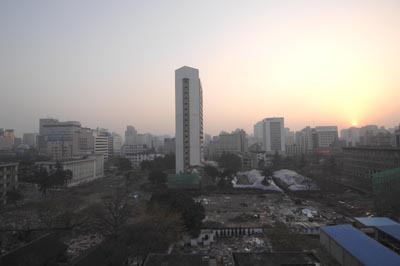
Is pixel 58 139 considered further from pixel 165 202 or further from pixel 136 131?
pixel 136 131

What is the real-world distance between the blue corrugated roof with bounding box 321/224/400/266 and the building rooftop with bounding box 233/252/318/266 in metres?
1.77

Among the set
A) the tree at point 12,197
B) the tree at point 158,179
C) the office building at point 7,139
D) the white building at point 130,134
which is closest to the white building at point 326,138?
the tree at point 158,179

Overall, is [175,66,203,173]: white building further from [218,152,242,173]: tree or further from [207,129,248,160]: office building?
[207,129,248,160]: office building

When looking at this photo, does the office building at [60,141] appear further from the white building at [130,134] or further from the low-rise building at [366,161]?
the white building at [130,134]

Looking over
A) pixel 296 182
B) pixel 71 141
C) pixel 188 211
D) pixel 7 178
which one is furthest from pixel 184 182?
pixel 71 141

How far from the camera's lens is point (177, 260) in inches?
254

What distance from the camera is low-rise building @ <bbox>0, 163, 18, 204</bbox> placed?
17453mm

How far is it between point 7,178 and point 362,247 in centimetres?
2057

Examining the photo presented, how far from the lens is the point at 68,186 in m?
24.7

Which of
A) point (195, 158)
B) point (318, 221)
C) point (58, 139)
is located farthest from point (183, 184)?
point (58, 139)

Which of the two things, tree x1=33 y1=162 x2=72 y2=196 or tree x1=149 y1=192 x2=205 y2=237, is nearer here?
tree x1=149 y1=192 x2=205 y2=237

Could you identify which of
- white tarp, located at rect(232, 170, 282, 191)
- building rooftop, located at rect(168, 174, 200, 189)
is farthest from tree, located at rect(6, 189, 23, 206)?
white tarp, located at rect(232, 170, 282, 191)

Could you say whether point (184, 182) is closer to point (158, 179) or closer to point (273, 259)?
point (158, 179)

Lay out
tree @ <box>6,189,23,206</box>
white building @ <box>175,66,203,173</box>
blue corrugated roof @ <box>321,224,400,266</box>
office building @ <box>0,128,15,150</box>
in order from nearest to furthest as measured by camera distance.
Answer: blue corrugated roof @ <box>321,224,400,266</box>, tree @ <box>6,189,23,206</box>, white building @ <box>175,66,203,173</box>, office building @ <box>0,128,15,150</box>
